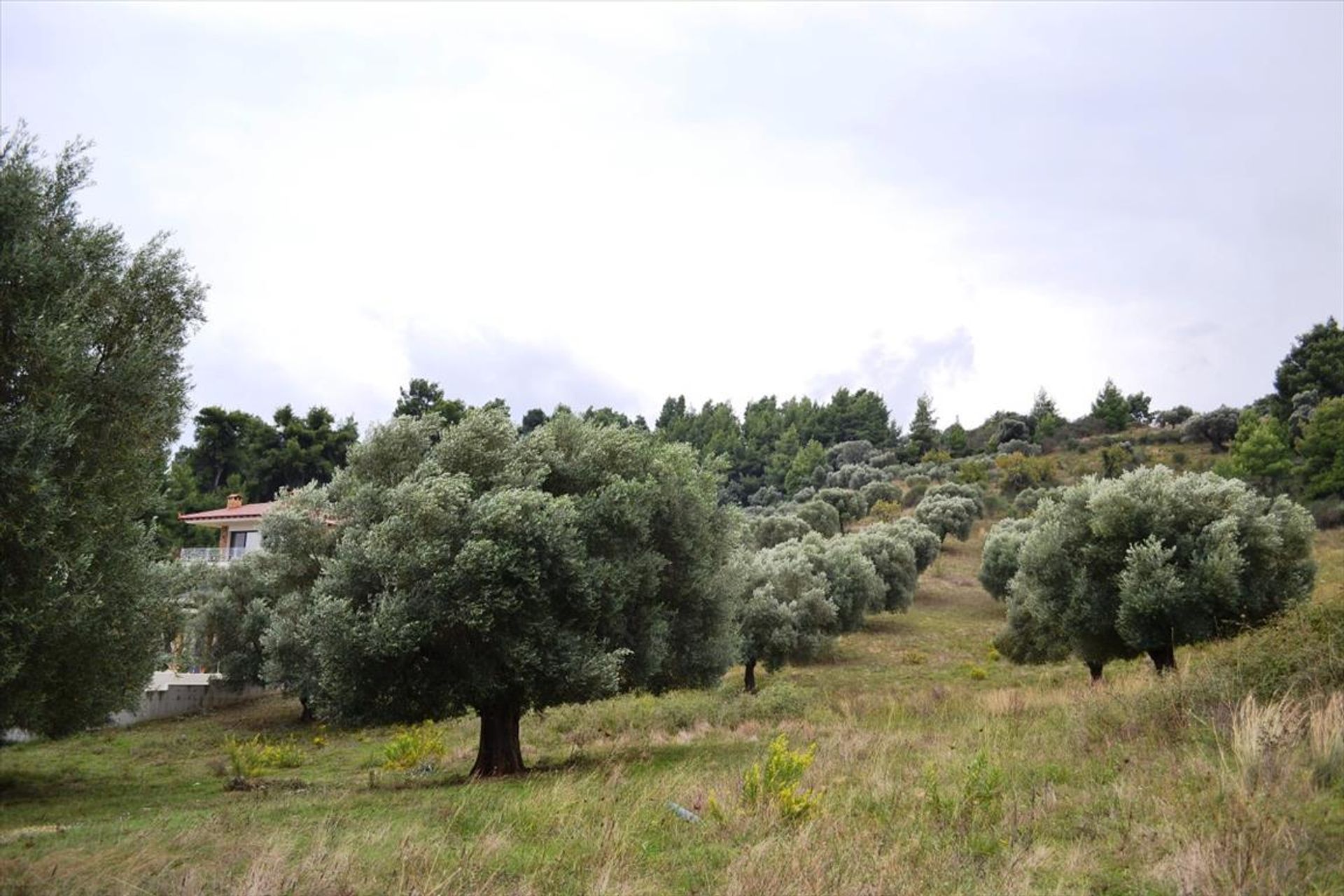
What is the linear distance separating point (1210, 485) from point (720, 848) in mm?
24837

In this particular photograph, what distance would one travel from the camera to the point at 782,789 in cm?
997

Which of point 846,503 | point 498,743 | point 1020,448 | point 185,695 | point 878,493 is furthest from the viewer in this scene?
point 1020,448

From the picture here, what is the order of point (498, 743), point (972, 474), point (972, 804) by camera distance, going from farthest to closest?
1. point (972, 474)
2. point (498, 743)
3. point (972, 804)

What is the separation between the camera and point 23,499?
36.8 feet

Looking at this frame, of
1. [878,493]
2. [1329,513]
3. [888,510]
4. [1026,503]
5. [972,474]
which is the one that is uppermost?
[972,474]

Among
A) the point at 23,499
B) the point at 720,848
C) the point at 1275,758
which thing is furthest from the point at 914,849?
the point at 23,499

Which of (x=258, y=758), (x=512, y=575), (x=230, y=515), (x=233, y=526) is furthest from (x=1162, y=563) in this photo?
(x=233, y=526)

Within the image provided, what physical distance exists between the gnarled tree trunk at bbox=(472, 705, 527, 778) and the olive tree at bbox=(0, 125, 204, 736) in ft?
26.9

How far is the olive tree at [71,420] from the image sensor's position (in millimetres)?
11664

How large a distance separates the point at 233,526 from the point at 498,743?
5486cm

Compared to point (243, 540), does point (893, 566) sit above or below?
below

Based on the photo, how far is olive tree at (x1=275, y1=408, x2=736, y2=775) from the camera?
18594mm

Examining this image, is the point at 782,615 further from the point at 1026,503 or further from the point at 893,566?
the point at 1026,503

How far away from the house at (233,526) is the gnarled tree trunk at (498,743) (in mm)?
48995
